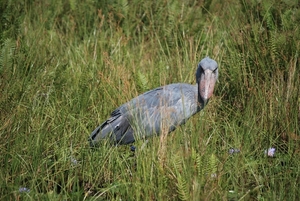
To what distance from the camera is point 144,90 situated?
5.32m

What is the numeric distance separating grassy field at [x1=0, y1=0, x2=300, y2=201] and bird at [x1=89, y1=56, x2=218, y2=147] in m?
0.11

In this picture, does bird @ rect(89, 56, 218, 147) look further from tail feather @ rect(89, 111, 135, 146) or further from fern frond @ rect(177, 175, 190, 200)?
fern frond @ rect(177, 175, 190, 200)

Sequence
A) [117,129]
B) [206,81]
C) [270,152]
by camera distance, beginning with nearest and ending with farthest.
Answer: [270,152], [117,129], [206,81]

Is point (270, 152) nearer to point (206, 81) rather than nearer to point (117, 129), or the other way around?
point (206, 81)

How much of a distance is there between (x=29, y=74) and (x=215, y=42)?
176cm

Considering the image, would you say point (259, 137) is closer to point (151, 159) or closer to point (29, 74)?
point (151, 159)

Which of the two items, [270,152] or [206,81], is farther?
[206,81]

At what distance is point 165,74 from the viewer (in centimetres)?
556

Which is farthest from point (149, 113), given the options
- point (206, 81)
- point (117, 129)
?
point (206, 81)

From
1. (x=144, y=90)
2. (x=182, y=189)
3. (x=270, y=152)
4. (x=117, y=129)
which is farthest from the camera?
(x=144, y=90)

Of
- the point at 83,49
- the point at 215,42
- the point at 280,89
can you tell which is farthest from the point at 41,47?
the point at 280,89

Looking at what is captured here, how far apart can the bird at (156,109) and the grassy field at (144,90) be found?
0.36 ft

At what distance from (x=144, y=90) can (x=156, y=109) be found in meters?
0.58

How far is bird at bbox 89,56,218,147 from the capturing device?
4.47m
